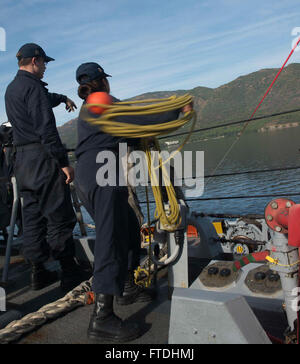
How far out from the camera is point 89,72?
231cm

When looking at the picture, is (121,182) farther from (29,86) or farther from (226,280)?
(29,86)

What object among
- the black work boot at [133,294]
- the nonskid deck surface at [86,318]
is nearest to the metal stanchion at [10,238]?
the nonskid deck surface at [86,318]

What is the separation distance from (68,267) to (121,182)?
1251 mm

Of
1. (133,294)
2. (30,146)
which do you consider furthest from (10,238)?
(133,294)

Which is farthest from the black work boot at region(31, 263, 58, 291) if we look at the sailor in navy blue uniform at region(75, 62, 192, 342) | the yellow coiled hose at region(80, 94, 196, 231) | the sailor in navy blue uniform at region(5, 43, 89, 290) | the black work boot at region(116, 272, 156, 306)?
the yellow coiled hose at region(80, 94, 196, 231)

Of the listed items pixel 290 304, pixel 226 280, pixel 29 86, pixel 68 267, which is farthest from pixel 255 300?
pixel 29 86

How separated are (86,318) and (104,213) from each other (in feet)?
2.89

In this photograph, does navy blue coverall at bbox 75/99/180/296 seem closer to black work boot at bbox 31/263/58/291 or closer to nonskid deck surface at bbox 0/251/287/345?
nonskid deck surface at bbox 0/251/287/345

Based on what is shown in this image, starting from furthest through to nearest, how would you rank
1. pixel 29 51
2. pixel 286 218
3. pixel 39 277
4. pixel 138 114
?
pixel 39 277
pixel 29 51
pixel 138 114
pixel 286 218

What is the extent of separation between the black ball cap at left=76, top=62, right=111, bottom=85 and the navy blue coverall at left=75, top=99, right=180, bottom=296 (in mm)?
276

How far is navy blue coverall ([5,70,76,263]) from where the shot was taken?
291 centimetres

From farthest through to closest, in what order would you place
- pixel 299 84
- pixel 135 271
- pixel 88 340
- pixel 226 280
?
pixel 299 84 < pixel 135 271 < pixel 226 280 < pixel 88 340

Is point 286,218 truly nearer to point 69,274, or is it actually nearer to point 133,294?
point 133,294
